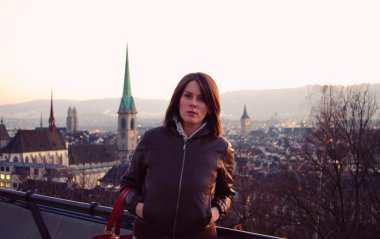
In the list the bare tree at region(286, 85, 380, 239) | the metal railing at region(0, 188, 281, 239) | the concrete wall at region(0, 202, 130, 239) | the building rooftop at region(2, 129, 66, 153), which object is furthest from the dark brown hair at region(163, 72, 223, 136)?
the building rooftop at region(2, 129, 66, 153)

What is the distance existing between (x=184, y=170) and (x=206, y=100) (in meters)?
0.40

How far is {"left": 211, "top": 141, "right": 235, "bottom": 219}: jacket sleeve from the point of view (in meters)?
2.30

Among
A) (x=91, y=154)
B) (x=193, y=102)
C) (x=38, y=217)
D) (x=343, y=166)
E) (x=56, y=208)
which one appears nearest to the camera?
(x=193, y=102)

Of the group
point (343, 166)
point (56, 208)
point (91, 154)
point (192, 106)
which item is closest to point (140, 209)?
point (192, 106)

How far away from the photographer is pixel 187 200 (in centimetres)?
217

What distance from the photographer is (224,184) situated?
7.73 ft

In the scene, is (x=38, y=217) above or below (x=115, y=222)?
below

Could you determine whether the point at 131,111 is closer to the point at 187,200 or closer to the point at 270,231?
the point at 270,231

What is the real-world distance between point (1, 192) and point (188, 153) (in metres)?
2.60

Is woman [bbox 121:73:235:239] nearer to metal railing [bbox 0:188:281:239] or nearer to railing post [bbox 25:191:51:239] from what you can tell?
metal railing [bbox 0:188:281:239]

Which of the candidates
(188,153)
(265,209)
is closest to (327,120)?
(265,209)

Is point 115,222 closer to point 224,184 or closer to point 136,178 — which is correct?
point 136,178

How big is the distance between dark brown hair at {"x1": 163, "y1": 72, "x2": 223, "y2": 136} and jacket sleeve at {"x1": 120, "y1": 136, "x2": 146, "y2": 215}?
0.20 metres

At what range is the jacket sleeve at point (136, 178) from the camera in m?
2.30
